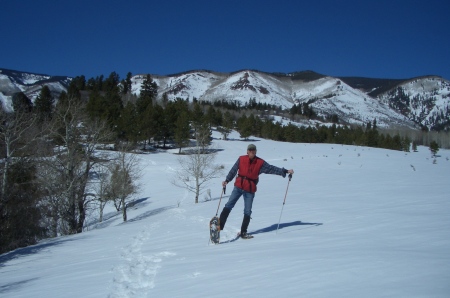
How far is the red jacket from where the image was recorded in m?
7.19

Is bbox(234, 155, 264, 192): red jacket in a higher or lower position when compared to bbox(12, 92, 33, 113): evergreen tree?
lower

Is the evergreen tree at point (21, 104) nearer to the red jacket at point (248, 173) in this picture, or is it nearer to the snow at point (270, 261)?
the snow at point (270, 261)

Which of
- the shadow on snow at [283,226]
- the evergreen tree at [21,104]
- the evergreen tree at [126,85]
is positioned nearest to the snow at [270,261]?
the shadow on snow at [283,226]

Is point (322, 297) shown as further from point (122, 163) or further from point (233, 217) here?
point (122, 163)

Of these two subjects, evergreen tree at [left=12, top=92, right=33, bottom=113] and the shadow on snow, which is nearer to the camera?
the shadow on snow

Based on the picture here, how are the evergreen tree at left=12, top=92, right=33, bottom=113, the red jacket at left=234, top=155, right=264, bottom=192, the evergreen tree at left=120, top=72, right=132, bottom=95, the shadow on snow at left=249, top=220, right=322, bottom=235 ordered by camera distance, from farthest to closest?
the evergreen tree at left=120, top=72, right=132, bottom=95
the evergreen tree at left=12, top=92, right=33, bottom=113
the shadow on snow at left=249, top=220, right=322, bottom=235
the red jacket at left=234, top=155, right=264, bottom=192

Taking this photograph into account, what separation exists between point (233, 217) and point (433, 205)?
6.26 metres

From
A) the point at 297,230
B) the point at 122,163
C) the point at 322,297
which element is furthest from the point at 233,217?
the point at 122,163

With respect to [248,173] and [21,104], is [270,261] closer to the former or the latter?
[248,173]

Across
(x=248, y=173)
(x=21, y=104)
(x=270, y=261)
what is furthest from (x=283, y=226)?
(x=21, y=104)

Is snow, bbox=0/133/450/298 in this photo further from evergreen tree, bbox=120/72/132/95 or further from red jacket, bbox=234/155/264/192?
evergreen tree, bbox=120/72/132/95

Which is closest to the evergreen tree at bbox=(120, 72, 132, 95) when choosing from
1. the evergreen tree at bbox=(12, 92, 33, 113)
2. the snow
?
the evergreen tree at bbox=(12, 92, 33, 113)

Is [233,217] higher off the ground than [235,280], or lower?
lower

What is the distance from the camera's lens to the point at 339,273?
3762 mm
